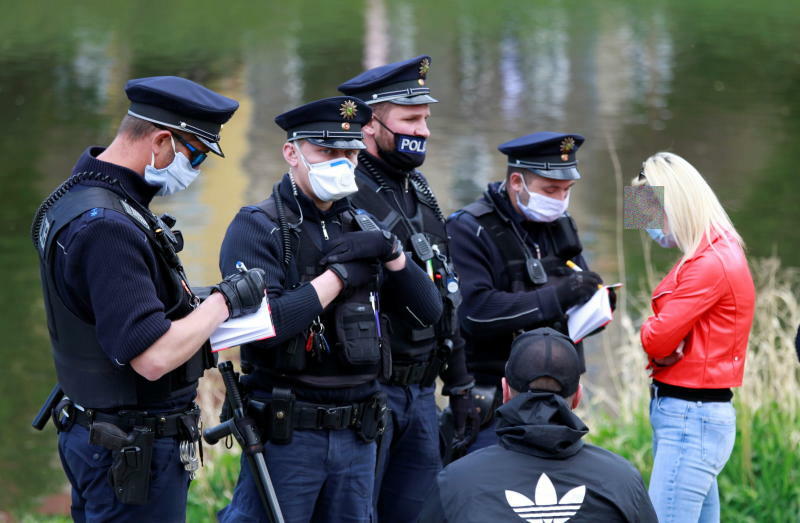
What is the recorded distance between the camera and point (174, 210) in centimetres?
1315

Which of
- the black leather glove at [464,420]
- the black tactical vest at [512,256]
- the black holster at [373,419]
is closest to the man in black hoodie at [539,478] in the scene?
the black holster at [373,419]

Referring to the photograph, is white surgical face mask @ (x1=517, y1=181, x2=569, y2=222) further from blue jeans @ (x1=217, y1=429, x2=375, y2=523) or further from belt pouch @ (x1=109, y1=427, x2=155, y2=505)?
belt pouch @ (x1=109, y1=427, x2=155, y2=505)

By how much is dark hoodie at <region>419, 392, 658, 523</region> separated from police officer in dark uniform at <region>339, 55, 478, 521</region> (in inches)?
55.7

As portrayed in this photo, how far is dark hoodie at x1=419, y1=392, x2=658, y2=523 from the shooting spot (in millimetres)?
3047

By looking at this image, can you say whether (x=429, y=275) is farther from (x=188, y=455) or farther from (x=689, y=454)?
(x=188, y=455)

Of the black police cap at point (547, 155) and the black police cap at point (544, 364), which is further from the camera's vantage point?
the black police cap at point (547, 155)

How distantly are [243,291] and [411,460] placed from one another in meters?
1.39

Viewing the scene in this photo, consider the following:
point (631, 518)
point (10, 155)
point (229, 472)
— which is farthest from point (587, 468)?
point (10, 155)

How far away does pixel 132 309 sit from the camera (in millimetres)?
3459

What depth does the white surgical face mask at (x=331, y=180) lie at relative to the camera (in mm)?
4188

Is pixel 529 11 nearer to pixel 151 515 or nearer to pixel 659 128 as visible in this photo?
pixel 659 128

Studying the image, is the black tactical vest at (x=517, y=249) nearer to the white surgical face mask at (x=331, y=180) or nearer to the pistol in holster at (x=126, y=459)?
the white surgical face mask at (x=331, y=180)

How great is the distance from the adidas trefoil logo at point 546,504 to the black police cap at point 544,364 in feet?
1.04

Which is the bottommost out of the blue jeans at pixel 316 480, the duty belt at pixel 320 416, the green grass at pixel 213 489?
the green grass at pixel 213 489
